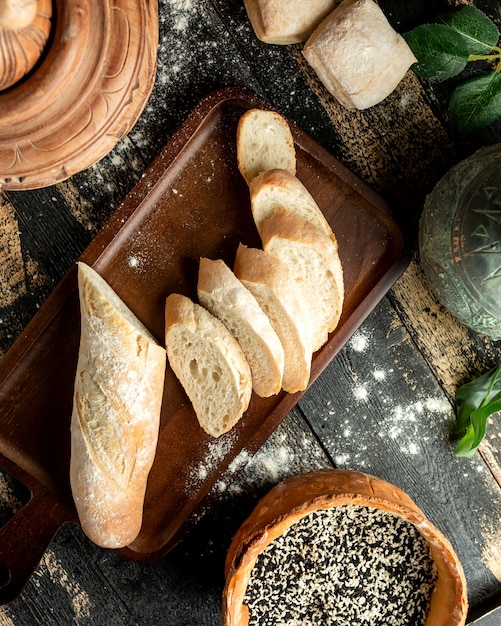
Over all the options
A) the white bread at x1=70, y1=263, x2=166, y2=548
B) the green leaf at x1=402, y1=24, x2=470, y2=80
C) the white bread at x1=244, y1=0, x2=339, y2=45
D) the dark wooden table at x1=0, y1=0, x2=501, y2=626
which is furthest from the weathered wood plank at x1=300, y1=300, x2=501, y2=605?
the white bread at x1=244, y1=0, x2=339, y2=45

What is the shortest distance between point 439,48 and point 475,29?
3.4 inches

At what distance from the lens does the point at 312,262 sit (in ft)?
4.33

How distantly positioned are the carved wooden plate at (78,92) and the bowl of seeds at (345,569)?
0.78 meters

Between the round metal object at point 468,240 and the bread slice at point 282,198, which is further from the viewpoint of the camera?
the bread slice at point 282,198

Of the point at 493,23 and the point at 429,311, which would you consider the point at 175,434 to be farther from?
the point at 493,23

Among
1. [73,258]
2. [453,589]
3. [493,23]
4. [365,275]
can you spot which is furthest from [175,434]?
[493,23]

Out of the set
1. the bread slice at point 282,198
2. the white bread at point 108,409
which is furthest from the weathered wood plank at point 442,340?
the white bread at point 108,409

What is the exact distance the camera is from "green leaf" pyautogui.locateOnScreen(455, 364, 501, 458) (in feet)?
4.60

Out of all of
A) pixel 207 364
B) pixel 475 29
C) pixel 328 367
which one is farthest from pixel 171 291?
pixel 475 29

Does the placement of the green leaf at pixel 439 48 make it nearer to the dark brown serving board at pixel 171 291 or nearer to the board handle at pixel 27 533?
the dark brown serving board at pixel 171 291

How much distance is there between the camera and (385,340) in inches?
58.2

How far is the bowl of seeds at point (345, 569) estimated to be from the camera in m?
1.32

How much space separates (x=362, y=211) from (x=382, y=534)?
71cm

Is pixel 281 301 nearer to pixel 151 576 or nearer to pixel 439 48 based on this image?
pixel 439 48
